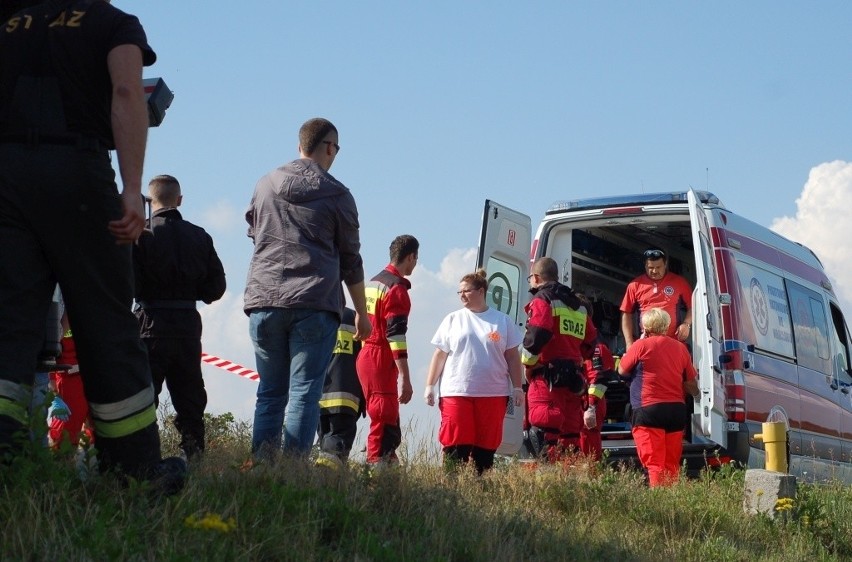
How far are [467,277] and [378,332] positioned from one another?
72 centimetres

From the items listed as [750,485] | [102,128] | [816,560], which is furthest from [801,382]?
[102,128]

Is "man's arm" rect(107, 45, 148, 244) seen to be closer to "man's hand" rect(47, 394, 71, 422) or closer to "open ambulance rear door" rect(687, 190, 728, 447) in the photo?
"man's hand" rect(47, 394, 71, 422)

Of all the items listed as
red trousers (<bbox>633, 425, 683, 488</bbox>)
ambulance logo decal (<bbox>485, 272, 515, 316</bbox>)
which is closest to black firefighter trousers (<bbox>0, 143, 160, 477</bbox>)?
red trousers (<bbox>633, 425, 683, 488</bbox>)

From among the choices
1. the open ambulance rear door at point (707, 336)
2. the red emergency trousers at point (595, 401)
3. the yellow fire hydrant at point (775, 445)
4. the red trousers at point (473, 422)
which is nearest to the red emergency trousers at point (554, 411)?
the red emergency trousers at point (595, 401)

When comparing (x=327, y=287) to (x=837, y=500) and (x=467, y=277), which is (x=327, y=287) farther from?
(x=837, y=500)

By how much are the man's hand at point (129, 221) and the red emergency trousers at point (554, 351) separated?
5350 millimetres

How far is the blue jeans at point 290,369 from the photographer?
21.1 feet

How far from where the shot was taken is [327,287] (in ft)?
21.5

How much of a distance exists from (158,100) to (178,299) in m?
1.66

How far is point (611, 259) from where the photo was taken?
41.1ft

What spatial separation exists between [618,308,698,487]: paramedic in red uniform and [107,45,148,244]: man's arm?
5.53 meters

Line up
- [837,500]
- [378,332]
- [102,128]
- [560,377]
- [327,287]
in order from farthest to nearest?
[560,377]
[378,332]
[837,500]
[327,287]
[102,128]

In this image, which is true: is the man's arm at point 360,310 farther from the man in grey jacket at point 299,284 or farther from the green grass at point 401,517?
the green grass at point 401,517

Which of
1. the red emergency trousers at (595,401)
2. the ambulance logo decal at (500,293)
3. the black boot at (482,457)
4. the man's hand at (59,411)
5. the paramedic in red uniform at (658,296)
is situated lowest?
the man's hand at (59,411)
